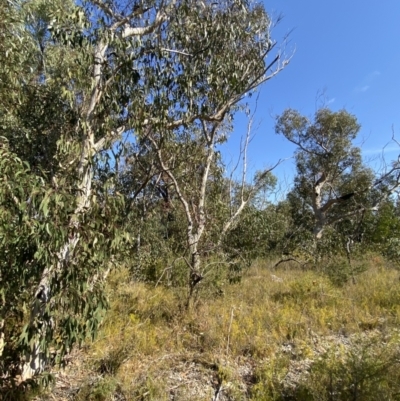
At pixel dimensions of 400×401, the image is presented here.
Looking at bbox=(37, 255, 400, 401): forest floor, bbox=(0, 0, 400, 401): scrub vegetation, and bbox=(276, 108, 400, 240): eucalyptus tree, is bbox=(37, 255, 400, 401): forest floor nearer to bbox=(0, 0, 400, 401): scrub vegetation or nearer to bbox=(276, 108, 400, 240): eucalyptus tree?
bbox=(0, 0, 400, 401): scrub vegetation

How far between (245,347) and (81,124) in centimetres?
337

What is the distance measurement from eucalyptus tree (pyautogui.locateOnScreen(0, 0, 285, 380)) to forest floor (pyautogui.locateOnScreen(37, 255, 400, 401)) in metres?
0.63

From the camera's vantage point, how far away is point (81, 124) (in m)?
3.05

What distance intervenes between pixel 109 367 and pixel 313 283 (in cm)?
420

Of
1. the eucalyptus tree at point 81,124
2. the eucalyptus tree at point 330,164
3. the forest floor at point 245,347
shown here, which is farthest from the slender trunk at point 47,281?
the eucalyptus tree at point 330,164

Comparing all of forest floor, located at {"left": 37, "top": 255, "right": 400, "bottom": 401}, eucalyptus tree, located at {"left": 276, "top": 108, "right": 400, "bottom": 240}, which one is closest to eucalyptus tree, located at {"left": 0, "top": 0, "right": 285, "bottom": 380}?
forest floor, located at {"left": 37, "top": 255, "right": 400, "bottom": 401}

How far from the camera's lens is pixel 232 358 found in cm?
365

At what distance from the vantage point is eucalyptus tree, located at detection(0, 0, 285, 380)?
7.64ft

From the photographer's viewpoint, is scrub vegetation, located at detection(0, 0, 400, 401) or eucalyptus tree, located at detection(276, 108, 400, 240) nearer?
scrub vegetation, located at detection(0, 0, 400, 401)

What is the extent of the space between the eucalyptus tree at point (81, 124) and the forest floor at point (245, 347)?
2.06ft

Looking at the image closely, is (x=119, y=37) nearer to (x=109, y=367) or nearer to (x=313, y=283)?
(x=109, y=367)

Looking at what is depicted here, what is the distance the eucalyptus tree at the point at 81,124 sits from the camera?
7.64 feet

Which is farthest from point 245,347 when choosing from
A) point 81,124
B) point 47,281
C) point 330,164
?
point 330,164

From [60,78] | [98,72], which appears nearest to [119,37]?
[98,72]
